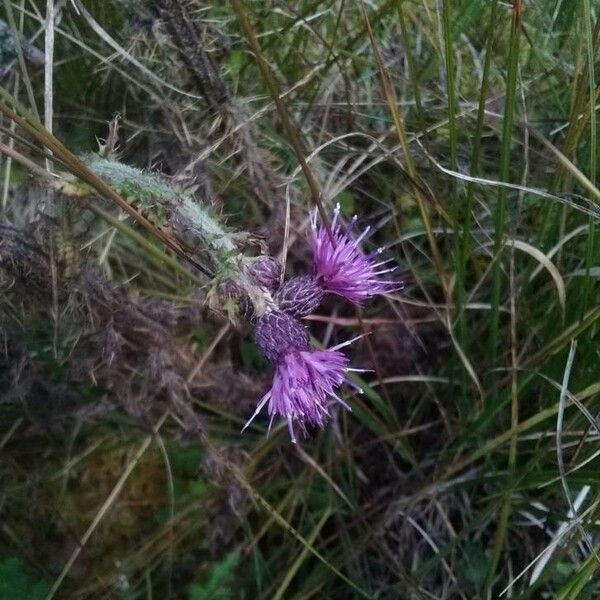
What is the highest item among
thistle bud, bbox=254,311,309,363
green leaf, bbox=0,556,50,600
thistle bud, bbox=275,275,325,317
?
thistle bud, bbox=275,275,325,317

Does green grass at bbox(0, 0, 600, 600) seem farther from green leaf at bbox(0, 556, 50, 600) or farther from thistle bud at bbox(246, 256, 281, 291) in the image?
thistle bud at bbox(246, 256, 281, 291)

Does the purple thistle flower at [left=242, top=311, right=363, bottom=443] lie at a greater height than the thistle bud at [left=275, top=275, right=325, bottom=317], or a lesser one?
lesser

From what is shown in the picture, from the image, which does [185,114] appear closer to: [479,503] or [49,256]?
[49,256]

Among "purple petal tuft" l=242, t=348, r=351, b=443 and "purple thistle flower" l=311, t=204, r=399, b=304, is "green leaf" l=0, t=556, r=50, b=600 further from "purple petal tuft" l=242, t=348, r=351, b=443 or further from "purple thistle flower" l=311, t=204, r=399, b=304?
"purple thistle flower" l=311, t=204, r=399, b=304

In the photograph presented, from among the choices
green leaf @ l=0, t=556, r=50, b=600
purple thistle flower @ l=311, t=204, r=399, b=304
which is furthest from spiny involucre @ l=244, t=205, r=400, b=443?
green leaf @ l=0, t=556, r=50, b=600

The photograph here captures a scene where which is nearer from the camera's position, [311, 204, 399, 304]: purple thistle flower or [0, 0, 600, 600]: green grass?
[311, 204, 399, 304]: purple thistle flower

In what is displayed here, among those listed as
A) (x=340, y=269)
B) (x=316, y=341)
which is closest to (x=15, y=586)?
(x=316, y=341)
